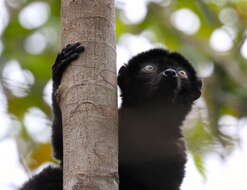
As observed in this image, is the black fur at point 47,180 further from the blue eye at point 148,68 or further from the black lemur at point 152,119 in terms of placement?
the blue eye at point 148,68

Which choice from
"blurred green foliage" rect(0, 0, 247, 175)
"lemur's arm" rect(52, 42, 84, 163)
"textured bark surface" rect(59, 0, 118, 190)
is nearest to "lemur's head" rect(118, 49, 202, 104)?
"blurred green foliage" rect(0, 0, 247, 175)

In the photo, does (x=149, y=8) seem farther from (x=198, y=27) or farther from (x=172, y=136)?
(x=172, y=136)

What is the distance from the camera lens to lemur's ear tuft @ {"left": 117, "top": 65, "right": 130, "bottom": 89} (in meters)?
5.43

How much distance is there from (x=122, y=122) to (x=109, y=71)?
1916 millimetres

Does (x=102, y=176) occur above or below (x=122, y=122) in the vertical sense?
below

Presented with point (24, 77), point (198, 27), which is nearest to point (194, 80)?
point (24, 77)

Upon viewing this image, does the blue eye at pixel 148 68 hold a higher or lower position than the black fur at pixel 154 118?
higher

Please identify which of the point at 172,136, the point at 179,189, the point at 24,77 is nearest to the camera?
the point at 179,189

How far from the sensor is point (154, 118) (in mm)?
5285

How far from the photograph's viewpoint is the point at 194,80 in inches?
222

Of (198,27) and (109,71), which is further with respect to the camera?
(198,27)

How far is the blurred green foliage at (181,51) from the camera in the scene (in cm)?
649

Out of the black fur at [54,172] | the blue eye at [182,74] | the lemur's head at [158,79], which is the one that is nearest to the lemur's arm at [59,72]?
the black fur at [54,172]

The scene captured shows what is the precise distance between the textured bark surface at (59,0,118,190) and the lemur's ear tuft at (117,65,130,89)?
77.1 inches
